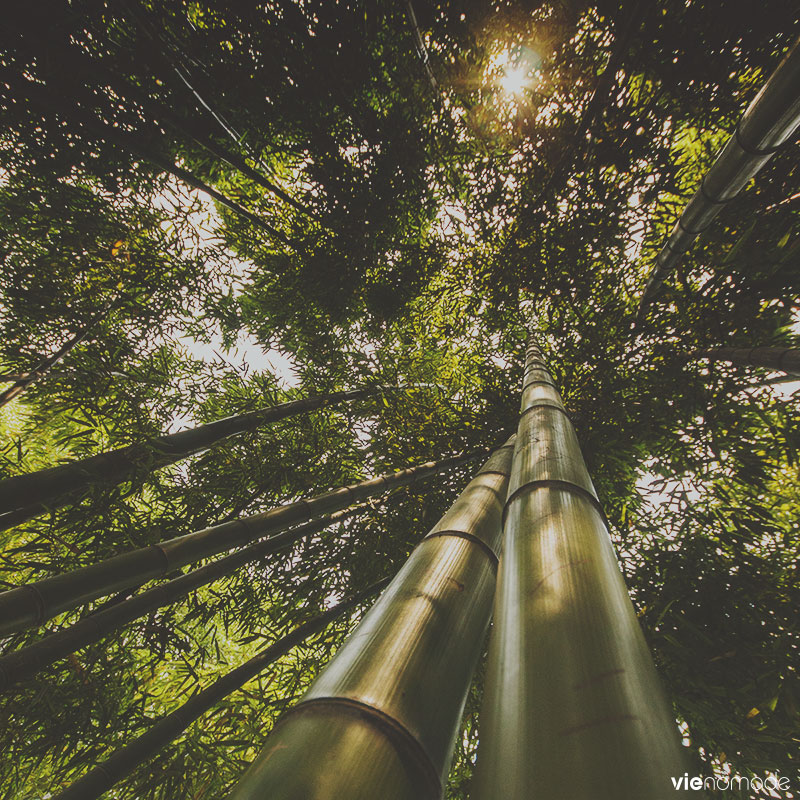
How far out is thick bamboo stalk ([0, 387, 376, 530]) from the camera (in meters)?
1.72

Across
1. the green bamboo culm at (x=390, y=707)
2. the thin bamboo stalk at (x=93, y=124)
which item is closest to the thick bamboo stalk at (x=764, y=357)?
the green bamboo culm at (x=390, y=707)

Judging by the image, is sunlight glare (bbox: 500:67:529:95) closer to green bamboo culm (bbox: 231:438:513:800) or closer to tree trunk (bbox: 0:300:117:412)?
green bamboo culm (bbox: 231:438:513:800)

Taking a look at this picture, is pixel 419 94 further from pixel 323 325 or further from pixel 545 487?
pixel 545 487

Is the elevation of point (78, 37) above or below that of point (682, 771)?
above

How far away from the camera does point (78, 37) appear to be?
2.97 m

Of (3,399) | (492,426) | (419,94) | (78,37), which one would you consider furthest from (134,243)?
(492,426)

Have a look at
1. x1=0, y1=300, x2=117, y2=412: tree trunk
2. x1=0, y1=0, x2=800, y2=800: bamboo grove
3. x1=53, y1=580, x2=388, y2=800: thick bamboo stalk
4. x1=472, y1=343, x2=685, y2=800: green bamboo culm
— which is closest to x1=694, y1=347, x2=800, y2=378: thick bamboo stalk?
x1=0, y1=0, x2=800, y2=800: bamboo grove

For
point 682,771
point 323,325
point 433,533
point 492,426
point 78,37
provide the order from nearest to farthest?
point 682,771, point 433,533, point 78,37, point 492,426, point 323,325

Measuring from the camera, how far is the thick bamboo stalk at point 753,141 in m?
1.70

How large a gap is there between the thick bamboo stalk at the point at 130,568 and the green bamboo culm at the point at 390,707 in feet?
4.06

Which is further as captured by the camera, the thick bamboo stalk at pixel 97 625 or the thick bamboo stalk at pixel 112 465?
the thick bamboo stalk at pixel 112 465

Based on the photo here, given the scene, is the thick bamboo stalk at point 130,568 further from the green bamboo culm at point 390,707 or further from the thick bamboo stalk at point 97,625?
the green bamboo culm at point 390,707

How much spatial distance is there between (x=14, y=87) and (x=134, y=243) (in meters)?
1.36

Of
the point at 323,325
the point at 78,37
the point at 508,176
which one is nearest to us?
the point at 78,37
